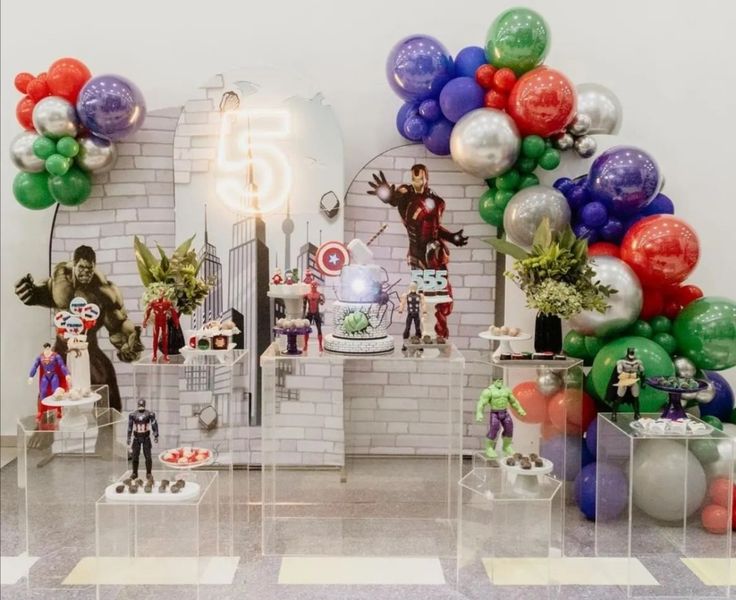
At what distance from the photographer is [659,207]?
4.43 meters

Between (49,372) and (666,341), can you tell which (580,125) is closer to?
(666,341)

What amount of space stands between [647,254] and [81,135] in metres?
3.08

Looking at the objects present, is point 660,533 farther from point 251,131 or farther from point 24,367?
point 24,367

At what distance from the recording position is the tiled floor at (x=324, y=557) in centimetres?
325

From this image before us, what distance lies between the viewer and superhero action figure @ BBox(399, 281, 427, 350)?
4.01 m

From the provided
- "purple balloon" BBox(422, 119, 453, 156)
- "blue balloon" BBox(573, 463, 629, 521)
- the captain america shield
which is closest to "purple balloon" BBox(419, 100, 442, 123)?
"purple balloon" BBox(422, 119, 453, 156)

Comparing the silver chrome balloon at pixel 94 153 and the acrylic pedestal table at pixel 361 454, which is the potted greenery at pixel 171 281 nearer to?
the acrylic pedestal table at pixel 361 454

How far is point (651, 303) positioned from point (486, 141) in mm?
1197

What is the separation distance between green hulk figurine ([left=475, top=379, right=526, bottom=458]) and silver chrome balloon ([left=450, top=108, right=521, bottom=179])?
131 cm

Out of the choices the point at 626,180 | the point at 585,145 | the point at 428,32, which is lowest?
the point at 626,180

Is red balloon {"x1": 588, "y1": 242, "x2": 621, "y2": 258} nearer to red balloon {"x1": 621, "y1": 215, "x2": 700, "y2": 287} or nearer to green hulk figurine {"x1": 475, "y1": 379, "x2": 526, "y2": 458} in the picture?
red balloon {"x1": 621, "y1": 215, "x2": 700, "y2": 287}

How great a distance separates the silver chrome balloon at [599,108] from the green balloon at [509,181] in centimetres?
48

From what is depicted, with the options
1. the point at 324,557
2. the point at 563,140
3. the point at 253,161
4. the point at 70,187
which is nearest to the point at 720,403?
the point at 563,140

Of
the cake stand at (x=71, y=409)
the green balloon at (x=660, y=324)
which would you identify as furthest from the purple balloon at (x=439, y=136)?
the cake stand at (x=71, y=409)
